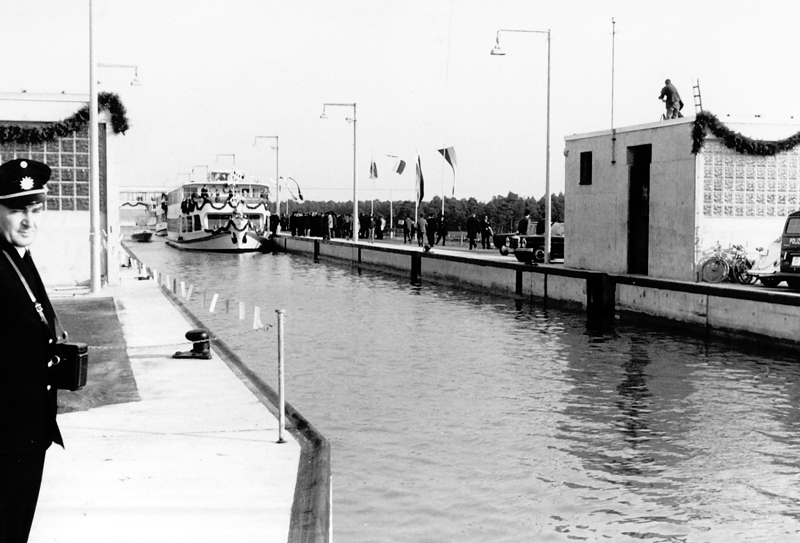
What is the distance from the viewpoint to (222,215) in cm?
6644

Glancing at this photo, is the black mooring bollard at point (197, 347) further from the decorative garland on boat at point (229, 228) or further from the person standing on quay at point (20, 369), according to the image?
the decorative garland on boat at point (229, 228)

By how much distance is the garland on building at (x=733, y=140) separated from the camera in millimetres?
24000

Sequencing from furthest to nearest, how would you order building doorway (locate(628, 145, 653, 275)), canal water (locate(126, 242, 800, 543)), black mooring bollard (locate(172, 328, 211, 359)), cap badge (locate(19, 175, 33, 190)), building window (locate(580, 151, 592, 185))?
building window (locate(580, 151, 592, 185)) → building doorway (locate(628, 145, 653, 275)) → black mooring bollard (locate(172, 328, 211, 359)) → canal water (locate(126, 242, 800, 543)) → cap badge (locate(19, 175, 33, 190))

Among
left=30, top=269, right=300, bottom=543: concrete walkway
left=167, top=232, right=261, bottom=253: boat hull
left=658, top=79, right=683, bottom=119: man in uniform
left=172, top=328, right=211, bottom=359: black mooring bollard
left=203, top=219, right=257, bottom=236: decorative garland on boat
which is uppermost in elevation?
left=658, top=79, right=683, bottom=119: man in uniform

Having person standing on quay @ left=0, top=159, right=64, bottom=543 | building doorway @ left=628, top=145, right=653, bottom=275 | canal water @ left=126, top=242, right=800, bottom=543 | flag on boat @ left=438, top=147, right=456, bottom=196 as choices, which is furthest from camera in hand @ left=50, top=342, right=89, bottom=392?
flag on boat @ left=438, top=147, right=456, bottom=196

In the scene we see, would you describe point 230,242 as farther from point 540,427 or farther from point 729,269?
point 540,427

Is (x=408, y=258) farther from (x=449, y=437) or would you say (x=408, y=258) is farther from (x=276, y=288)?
(x=449, y=437)

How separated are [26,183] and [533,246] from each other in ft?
107

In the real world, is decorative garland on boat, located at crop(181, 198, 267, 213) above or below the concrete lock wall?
above

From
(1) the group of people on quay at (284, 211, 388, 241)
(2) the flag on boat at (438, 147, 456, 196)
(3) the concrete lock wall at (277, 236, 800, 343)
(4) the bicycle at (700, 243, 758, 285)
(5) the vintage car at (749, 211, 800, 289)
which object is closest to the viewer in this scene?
(3) the concrete lock wall at (277, 236, 800, 343)

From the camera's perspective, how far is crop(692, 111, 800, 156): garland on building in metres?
24.0

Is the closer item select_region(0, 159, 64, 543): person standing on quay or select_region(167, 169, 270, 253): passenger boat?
select_region(0, 159, 64, 543): person standing on quay

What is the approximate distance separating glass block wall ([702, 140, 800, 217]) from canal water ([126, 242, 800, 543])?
430 cm

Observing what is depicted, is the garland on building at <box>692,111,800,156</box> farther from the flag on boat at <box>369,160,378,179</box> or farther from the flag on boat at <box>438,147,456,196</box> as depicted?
the flag on boat at <box>369,160,378,179</box>
